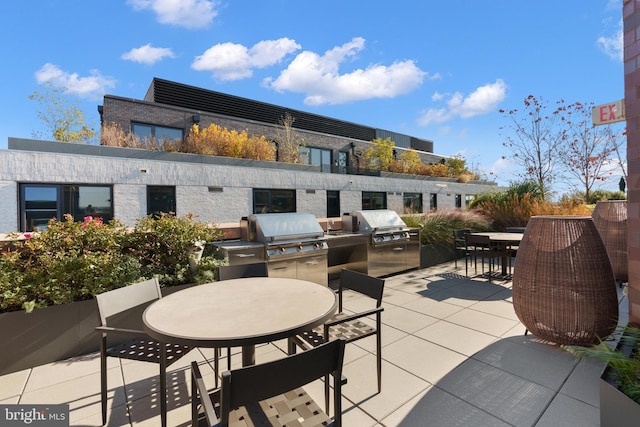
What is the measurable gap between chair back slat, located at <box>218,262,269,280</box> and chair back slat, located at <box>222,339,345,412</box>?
5.69 feet

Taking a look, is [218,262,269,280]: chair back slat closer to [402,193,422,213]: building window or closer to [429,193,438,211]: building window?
[402,193,422,213]: building window

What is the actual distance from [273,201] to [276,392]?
904 centimetres

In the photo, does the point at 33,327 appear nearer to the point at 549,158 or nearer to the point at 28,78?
the point at 28,78

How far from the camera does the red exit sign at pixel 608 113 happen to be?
2258mm

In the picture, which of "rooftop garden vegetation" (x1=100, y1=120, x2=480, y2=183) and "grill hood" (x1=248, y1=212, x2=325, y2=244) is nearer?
"grill hood" (x1=248, y1=212, x2=325, y2=244)

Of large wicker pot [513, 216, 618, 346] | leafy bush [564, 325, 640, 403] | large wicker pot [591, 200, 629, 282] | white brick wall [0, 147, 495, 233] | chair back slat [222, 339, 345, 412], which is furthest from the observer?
white brick wall [0, 147, 495, 233]

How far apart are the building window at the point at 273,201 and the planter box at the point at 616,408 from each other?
8.82m

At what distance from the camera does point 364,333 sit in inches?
85.7

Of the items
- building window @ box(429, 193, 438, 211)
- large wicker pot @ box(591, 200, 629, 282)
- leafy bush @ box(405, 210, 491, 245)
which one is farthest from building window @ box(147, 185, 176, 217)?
building window @ box(429, 193, 438, 211)

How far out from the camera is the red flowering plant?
2.58 metres

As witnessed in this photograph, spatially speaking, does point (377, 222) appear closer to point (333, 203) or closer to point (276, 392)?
point (276, 392)

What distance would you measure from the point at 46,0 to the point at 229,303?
676 cm

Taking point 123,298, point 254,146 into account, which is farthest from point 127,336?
point 254,146

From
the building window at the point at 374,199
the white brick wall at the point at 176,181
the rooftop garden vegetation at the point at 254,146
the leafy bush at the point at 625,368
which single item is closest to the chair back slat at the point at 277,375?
the leafy bush at the point at 625,368
